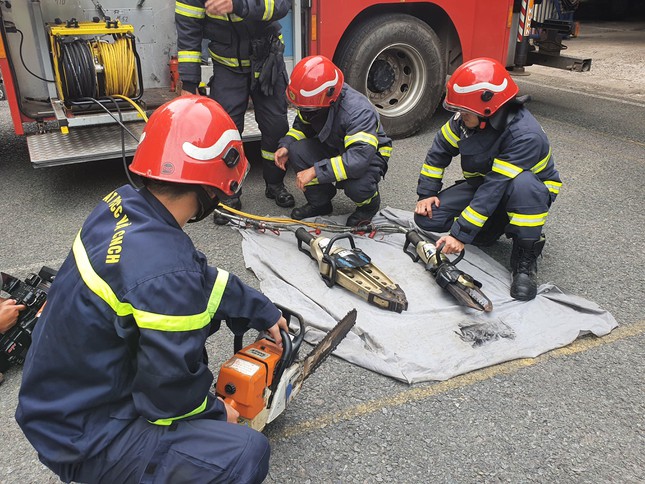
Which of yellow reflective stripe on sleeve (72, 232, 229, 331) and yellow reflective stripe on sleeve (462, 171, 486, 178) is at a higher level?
yellow reflective stripe on sleeve (72, 232, 229, 331)

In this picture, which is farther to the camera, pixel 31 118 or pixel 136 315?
pixel 31 118

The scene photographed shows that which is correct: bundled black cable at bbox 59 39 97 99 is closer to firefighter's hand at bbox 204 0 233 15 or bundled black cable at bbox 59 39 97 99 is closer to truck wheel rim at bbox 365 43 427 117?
firefighter's hand at bbox 204 0 233 15

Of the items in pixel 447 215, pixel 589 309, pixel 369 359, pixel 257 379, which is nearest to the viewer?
pixel 257 379

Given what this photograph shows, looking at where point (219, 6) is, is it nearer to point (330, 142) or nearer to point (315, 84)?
point (315, 84)

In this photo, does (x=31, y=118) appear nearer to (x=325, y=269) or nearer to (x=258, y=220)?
(x=258, y=220)

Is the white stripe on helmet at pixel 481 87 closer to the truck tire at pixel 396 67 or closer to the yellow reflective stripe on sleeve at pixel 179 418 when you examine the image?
the yellow reflective stripe on sleeve at pixel 179 418

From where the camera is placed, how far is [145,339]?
1.49 m

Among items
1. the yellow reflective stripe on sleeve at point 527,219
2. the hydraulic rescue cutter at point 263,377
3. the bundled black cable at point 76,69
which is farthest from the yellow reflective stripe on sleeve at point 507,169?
the bundled black cable at point 76,69

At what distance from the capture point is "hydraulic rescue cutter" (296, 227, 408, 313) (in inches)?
125

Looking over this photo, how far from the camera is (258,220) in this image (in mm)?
4074

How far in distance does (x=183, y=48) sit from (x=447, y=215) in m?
2.25

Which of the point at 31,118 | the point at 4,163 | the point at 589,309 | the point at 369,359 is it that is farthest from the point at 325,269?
the point at 4,163

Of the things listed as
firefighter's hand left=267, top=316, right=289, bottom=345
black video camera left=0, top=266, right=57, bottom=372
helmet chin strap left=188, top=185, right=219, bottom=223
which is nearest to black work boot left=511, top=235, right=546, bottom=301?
firefighter's hand left=267, top=316, right=289, bottom=345

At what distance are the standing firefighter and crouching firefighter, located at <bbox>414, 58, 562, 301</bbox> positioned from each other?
1557 millimetres
